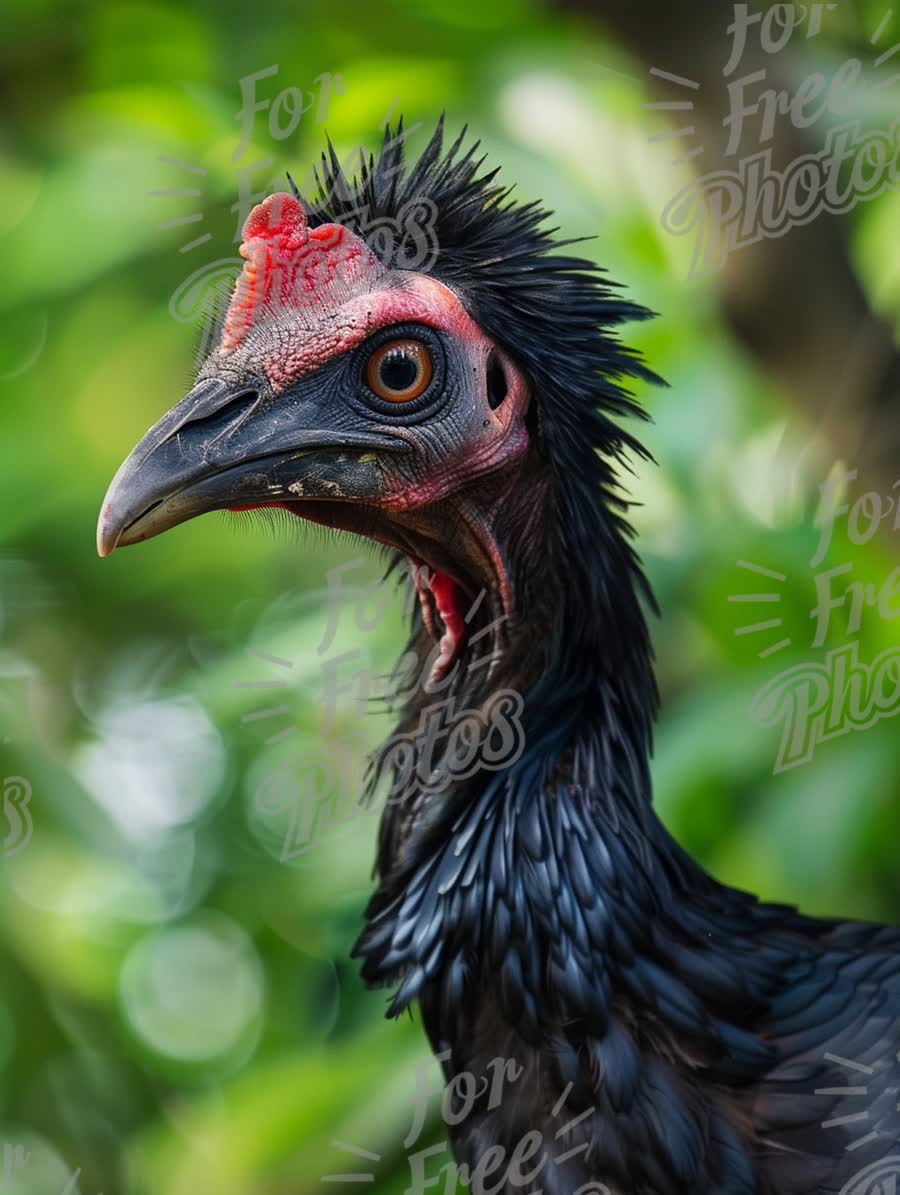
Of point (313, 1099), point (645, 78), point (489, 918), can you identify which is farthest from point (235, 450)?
point (313, 1099)

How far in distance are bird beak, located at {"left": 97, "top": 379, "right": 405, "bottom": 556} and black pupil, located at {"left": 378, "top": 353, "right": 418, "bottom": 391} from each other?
8 centimetres

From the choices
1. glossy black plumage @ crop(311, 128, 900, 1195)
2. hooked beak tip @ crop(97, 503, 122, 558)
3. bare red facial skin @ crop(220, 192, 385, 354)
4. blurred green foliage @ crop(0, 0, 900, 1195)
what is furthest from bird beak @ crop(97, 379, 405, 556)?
blurred green foliage @ crop(0, 0, 900, 1195)

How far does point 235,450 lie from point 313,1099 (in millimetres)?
2046

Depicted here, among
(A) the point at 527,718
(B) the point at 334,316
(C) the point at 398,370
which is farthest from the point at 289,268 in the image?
(A) the point at 527,718

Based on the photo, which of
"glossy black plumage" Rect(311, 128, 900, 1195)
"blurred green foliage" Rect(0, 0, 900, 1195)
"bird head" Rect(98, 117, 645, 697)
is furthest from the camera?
"blurred green foliage" Rect(0, 0, 900, 1195)

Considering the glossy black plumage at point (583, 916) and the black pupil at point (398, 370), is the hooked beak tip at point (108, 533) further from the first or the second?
the glossy black plumage at point (583, 916)

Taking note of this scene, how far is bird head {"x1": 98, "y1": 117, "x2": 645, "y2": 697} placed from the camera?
6.17 ft

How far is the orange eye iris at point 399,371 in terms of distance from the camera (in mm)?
1958

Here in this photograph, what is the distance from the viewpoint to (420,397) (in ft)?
6.50

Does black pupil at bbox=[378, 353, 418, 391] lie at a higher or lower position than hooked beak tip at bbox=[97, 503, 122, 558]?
higher

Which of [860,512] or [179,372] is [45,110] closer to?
[179,372]

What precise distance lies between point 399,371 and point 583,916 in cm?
81

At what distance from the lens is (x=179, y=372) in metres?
3.91

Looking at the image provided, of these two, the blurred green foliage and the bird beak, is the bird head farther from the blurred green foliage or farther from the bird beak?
the blurred green foliage
